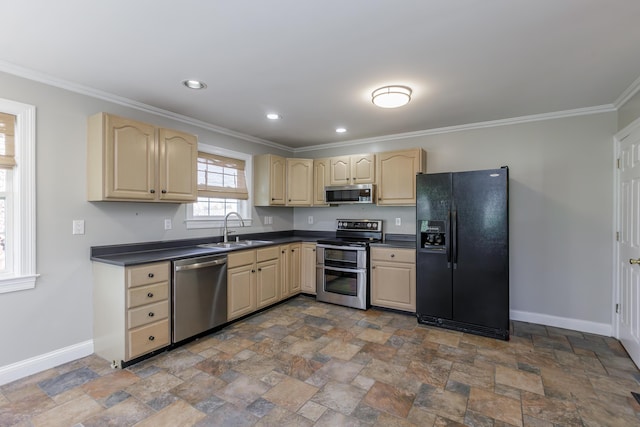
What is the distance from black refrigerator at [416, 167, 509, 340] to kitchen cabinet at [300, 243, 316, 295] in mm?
1551

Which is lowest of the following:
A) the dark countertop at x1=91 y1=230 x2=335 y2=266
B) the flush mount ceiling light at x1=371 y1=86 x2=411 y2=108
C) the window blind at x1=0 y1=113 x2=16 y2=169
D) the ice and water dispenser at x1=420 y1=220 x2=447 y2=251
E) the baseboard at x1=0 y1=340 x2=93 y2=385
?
the baseboard at x1=0 y1=340 x2=93 y2=385

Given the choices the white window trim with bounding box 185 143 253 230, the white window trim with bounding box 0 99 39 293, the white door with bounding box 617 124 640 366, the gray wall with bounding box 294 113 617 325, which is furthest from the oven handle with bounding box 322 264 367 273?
the white window trim with bounding box 0 99 39 293

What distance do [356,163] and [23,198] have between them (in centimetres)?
355

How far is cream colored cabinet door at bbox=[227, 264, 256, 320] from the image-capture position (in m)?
3.45

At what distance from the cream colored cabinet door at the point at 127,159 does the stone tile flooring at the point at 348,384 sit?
1506 millimetres

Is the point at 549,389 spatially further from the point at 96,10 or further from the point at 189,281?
the point at 96,10

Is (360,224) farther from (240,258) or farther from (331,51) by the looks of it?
(331,51)

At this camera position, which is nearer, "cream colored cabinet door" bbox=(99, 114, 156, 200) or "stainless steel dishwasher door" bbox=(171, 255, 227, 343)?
"cream colored cabinet door" bbox=(99, 114, 156, 200)

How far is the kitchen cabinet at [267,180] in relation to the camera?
14.9ft

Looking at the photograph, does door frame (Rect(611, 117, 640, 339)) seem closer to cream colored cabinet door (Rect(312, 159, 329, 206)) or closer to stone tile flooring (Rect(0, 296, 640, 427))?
stone tile flooring (Rect(0, 296, 640, 427))

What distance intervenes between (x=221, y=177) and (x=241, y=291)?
1.56 metres

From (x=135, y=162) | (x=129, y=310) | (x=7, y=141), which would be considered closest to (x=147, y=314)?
(x=129, y=310)

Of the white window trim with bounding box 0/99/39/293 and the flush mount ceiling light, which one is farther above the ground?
the flush mount ceiling light

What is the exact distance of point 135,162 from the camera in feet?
9.32
